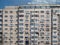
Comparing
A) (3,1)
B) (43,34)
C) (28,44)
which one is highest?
(3,1)

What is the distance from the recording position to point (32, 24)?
3.34m

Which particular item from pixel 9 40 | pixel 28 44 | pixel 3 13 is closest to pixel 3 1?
pixel 3 13

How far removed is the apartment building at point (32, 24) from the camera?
10.9 feet

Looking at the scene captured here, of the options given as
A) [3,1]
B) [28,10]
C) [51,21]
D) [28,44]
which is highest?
[3,1]

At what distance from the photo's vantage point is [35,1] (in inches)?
136

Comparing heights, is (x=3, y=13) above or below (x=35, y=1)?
below

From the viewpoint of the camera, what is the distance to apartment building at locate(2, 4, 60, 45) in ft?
10.9

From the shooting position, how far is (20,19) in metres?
3.38

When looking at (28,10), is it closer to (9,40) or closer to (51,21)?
(51,21)

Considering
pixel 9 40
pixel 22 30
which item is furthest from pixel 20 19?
pixel 9 40

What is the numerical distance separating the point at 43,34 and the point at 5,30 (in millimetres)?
794

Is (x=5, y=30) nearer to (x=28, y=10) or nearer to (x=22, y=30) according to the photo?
(x=22, y=30)

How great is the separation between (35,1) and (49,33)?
2.45 ft

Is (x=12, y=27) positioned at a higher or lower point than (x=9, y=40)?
higher
